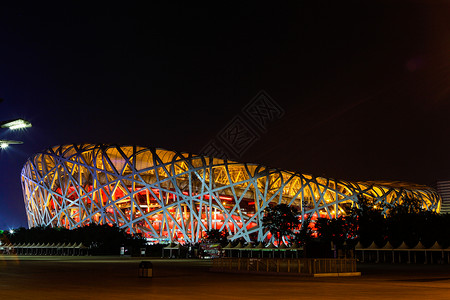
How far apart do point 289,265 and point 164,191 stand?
59.7 m

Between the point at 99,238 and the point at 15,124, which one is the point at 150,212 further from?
the point at 15,124

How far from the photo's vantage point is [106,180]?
3310 inches

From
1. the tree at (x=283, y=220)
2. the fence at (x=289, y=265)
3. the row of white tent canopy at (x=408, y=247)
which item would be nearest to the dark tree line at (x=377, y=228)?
the tree at (x=283, y=220)

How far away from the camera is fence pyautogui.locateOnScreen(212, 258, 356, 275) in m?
23.7

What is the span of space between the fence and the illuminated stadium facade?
5229cm

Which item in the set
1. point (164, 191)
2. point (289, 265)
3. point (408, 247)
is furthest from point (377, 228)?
point (164, 191)

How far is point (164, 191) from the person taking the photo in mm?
83000

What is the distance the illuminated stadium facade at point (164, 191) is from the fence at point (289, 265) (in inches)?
2059

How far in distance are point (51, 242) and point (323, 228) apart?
4011 centimetres

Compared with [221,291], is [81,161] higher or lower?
higher

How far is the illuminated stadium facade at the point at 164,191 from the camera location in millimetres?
82125

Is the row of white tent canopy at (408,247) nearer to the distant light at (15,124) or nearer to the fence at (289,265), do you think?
the fence at (289,265)

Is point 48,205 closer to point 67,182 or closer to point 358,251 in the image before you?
point 67,182

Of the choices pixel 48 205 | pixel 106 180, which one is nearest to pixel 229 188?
pixel 106 180
